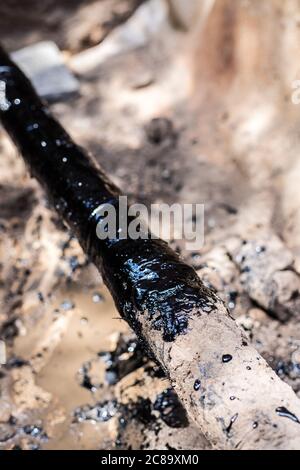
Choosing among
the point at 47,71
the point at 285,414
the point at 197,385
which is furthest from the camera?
the point at 47,71

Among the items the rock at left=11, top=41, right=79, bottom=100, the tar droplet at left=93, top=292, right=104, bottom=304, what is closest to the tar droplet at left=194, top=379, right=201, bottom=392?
the tar droplet at left=93, top=292, right=104, bottom=304

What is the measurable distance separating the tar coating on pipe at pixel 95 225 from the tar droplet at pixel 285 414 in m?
0.42

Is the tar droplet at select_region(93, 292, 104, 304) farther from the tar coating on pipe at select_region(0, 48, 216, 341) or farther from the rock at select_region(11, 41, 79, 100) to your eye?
the rock at select_region(11, 41, 79, 100)

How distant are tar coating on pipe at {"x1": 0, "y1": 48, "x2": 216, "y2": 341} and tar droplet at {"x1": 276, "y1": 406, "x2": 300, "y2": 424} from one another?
425 millimetres

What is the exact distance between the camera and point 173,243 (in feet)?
10.0

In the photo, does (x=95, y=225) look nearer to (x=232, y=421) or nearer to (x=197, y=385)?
(x=197, y=385)

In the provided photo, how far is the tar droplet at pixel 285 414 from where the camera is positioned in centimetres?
154

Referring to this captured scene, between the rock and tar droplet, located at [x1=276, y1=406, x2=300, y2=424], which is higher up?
the rock

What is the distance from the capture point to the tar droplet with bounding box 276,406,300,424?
1.54 m

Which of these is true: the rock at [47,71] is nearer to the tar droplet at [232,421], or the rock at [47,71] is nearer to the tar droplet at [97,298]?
the tar droplet at [97,298]

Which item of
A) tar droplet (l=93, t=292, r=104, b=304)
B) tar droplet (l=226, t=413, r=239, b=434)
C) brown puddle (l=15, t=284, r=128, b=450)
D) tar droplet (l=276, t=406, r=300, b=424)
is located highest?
tar droplet (l=276, t=406, r=300, b=424)

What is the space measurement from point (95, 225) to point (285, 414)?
3.98ft

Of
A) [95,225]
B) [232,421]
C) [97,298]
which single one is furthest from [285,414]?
[97,298]

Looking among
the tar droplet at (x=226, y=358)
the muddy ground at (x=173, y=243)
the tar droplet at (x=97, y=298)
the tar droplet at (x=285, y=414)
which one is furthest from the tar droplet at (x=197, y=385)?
the tar droplet at (x=97, y=298)
